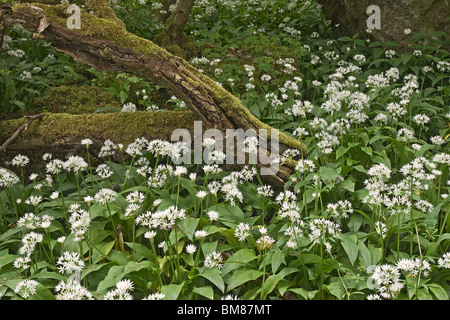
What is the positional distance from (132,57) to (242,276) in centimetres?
239

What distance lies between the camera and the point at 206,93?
4.31m

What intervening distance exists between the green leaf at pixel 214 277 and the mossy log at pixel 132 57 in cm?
150

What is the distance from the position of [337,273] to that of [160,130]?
2321 millimetres

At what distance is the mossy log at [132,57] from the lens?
4266 millimetres

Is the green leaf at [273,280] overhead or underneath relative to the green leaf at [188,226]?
underneath

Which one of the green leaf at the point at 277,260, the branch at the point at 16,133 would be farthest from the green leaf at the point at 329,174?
the branch at the point at 16,133

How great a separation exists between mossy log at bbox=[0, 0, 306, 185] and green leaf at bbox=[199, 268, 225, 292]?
1.50 metres

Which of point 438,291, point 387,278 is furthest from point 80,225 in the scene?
point 438,291

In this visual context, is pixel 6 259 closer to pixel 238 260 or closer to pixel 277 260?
pixel 238 260

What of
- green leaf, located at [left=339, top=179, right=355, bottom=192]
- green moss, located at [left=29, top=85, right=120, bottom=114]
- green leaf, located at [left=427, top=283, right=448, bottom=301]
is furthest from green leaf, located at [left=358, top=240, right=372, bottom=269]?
green moss, located at [left=29, top=85, right=120, bottom=114]

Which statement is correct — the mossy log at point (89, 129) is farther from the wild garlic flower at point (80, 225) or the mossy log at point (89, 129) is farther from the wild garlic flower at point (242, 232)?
the wild garlic flower at point (242, 232)

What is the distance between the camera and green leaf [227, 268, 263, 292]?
9.84ft

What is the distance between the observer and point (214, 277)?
117 inches
